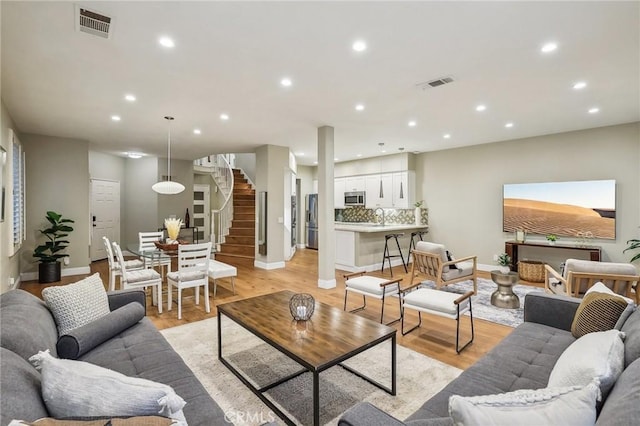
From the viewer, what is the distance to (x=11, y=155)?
14.6 feet

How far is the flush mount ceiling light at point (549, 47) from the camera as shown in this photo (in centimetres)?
271

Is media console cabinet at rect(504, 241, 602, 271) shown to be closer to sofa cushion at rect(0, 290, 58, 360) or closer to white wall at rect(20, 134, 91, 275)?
sofa cushion at rect(0, 290, 58, 360)

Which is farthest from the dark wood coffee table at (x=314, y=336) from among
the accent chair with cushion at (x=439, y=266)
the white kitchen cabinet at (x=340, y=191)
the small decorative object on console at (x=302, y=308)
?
the white kitchen cabinet at (x=340, y=191)

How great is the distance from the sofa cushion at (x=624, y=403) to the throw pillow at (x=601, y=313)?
3.18 ft

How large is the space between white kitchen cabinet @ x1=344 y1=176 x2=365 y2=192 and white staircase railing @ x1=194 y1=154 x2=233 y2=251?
11.4 feet

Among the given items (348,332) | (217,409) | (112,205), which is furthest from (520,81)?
(112,205)

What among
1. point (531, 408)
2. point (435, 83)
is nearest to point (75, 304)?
point (531, 408)

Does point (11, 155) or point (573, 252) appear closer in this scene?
point (11, 155)

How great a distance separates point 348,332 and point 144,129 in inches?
216

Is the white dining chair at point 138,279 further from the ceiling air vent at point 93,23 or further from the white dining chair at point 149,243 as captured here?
the ceiling air vent at point 93,23

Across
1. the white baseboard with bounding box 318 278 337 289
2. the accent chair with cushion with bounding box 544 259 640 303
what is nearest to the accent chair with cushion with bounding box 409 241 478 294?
the accent chair with cushion with bounding box 544 259 640 303

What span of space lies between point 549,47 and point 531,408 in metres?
3.15

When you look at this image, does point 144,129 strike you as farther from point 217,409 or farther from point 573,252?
point 573,252

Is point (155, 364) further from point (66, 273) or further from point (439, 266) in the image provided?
point (66, 273)
